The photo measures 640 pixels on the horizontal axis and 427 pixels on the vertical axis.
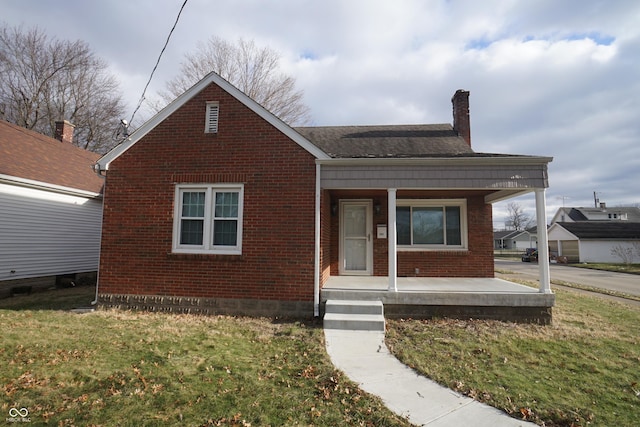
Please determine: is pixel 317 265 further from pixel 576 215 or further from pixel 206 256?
pixel 576 215

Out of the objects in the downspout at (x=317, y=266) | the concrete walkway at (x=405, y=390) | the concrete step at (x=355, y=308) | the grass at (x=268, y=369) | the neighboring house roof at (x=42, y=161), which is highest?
the neighboring house roof at (x=42, y=161)

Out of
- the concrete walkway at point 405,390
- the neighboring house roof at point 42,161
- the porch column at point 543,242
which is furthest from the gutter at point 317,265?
the neighboring house roof at point 42,161

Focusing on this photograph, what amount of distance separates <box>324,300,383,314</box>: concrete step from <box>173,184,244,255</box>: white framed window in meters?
2.48

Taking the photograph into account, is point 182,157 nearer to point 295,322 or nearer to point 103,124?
point 295,322

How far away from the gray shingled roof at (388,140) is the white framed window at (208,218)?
8.70 ft

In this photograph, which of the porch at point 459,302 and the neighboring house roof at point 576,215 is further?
the neighboring house roof at point 576,215

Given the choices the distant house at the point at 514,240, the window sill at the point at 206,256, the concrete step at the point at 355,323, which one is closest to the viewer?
the concrete step at the point at 355,323

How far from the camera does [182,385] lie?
3.95 m

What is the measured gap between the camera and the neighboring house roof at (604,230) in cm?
3297

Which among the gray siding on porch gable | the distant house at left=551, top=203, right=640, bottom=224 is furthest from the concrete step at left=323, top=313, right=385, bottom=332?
the distant house at left=551, top=203, right=640, bottom=224

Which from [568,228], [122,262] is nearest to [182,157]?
[122,262]

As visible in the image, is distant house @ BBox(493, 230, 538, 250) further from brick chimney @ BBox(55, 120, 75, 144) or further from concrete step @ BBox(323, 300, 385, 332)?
brick chimney @ BBox(55, 120, 75, 144)

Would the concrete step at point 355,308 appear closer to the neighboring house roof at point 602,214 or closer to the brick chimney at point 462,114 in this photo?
the brick chimney at point 462,114

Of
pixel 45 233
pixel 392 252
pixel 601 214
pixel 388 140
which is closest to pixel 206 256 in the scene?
pixel 392 252
